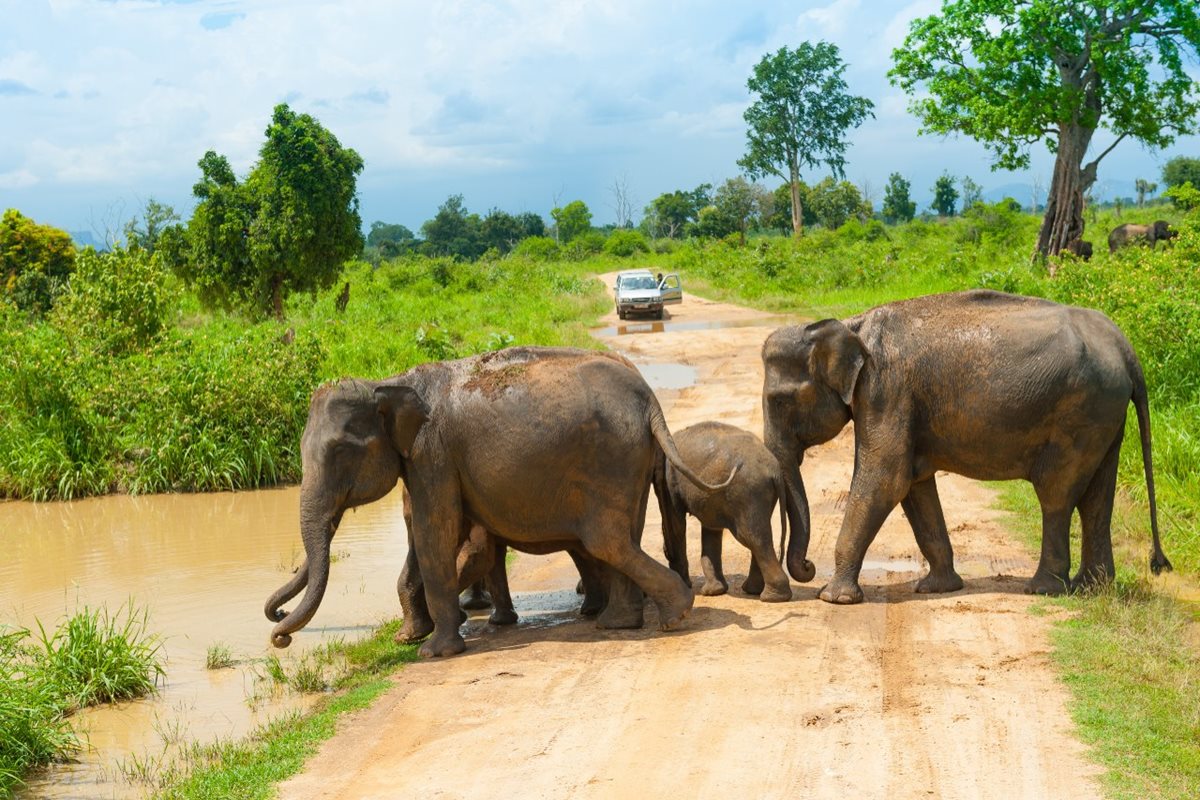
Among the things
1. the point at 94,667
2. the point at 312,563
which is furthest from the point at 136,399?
the point at 312,563

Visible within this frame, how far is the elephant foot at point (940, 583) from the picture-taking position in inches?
354

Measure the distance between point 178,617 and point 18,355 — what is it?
279 inches

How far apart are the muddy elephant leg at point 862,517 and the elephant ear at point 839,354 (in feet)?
1.81

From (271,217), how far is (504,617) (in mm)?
19470

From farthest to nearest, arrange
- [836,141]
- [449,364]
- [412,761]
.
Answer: [836,141] < [449,364] < [412,761]

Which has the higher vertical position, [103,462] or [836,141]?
[836,141]

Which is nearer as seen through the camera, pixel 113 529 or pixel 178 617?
pixel 178 617

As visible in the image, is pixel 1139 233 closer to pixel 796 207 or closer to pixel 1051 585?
pixel 1051 585

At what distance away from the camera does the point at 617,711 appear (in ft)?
22.1

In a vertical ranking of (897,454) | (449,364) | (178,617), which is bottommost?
(178,617)

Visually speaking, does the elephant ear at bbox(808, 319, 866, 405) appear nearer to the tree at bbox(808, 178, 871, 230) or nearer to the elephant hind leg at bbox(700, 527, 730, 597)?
the elephant hind leg at bbox(700, 527, 730, 597)

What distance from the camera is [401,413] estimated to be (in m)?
8.05

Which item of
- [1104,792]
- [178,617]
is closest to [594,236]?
[178,617]

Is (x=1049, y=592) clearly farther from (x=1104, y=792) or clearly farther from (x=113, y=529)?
(x=113, y=529)
